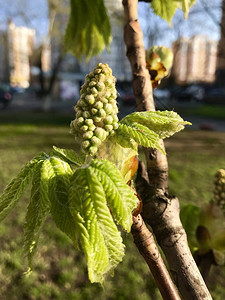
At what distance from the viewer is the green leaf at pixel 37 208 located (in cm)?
51

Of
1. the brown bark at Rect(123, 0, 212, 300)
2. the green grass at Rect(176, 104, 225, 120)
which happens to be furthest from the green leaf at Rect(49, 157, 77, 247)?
the green grass at Rect(176, 104, 225, 120)

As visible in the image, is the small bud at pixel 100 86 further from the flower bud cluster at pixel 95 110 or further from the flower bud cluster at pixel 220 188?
the flower bud cluster at pixel 220 188

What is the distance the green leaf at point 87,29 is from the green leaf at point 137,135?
672 millimetres

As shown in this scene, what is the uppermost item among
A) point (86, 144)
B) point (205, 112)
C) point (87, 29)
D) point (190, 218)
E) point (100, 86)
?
point (87, 29)

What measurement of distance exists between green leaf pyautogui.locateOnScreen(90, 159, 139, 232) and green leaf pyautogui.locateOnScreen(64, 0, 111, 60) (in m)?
0.77

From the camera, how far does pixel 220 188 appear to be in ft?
3.25

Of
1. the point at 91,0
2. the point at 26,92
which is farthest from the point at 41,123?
the point at 26,92

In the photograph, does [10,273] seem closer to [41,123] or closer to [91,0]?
[91,0]

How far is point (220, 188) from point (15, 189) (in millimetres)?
702

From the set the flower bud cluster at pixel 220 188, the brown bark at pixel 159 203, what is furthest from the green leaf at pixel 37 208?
the flower bud cluster at pixel 220 188

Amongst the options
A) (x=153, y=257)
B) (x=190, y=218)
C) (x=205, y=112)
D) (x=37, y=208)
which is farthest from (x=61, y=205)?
(x=205, y=112)

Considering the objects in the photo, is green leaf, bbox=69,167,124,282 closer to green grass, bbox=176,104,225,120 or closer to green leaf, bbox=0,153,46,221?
green leaf, bbox=0,153,46,221

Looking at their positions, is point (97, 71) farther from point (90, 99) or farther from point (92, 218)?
point (92, 218)

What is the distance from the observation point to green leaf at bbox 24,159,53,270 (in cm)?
51
